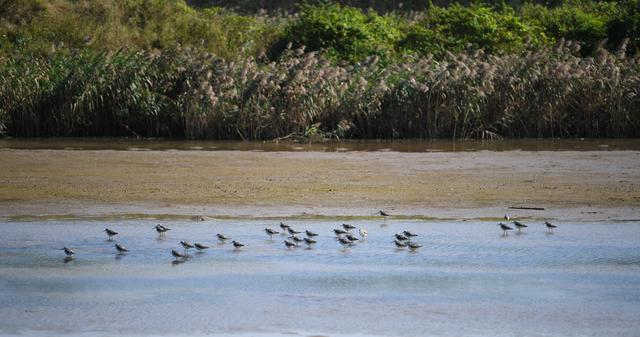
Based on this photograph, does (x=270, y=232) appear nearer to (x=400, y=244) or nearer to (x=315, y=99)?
(x=400, y=244)

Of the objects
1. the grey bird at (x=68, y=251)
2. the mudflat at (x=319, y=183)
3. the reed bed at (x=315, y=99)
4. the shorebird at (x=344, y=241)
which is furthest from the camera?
the reed bed at (x=315, y=99)

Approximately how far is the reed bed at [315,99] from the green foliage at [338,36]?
620cm

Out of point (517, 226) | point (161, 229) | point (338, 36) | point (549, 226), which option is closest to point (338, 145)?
point (338, 36)

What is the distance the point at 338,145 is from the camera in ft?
80.2

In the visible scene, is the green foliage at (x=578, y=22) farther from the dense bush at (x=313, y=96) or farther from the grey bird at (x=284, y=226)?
the grey bird at (x=284, y=226)

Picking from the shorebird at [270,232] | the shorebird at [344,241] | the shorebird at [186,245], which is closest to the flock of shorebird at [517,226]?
the shorebird at [344,241]

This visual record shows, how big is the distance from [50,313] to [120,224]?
15.0 ft

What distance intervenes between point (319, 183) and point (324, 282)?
6596 mm

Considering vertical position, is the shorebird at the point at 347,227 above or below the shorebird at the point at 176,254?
above

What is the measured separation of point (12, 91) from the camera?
25500mm

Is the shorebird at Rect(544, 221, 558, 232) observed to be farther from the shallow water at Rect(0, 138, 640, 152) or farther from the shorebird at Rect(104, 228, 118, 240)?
the shallow water at Rect(0, 138, 640, 152)

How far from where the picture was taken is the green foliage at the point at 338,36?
108 feet

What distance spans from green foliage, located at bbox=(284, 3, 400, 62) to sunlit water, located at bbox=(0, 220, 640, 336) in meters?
18.6

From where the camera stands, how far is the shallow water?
76.6 ft
